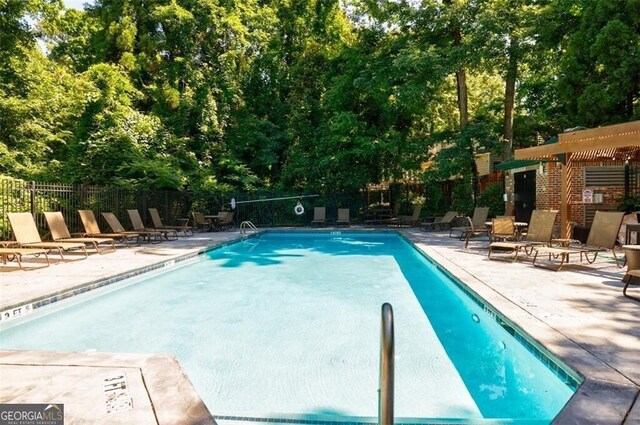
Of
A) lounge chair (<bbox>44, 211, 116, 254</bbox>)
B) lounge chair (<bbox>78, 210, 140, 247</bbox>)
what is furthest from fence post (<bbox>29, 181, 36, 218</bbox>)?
lounge chair (<bbox>44, 211, 116, 254</bbox>)

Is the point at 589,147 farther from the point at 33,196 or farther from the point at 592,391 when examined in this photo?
the point at 33,196

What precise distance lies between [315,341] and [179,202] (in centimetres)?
1436

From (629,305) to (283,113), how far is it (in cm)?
2025

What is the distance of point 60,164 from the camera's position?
55.7ft

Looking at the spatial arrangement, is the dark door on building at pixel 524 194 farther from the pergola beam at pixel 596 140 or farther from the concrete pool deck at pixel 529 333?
the concrete pool deck at pixel 529 333

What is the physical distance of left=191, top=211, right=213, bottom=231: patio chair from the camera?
54.9 feet

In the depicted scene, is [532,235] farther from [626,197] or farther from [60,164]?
[60,164]

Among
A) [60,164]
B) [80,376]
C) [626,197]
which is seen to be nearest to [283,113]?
[60,164]

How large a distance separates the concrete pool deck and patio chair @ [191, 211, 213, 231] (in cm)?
973

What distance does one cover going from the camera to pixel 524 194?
1488 cm

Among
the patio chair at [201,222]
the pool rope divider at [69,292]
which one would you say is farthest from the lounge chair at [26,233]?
the patio chair at [201,222]

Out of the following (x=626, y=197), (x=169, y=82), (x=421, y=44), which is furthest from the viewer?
(x=169, y=82)

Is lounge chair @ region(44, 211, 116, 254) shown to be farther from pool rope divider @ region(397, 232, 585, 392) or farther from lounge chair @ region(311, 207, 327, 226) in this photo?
lounge chair @ region(311, 207, 327, 226)

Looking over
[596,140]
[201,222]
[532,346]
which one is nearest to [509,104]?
[596,140]
